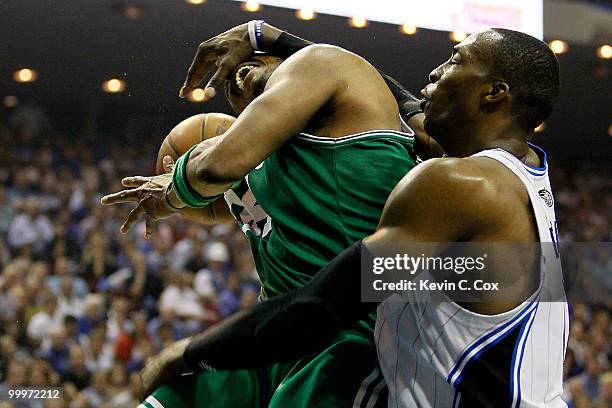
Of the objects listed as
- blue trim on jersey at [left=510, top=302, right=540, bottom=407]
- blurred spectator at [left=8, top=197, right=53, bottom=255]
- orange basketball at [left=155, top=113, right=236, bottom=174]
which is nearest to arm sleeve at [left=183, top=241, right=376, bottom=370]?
blue trim on jersey at [left=510, top=302, right=540, bottom=407]

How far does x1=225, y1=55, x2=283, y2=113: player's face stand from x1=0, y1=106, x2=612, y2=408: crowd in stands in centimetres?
177

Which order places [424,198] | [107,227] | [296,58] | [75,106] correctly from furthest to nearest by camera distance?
[107,227], [75,106], [296,58], [424,198]

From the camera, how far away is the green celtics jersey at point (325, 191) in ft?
5.39

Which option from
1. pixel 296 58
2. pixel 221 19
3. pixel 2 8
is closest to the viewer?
pixel 296 58

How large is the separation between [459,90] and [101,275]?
356cm

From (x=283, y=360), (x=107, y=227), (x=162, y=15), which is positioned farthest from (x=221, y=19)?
(x=107, y=227)

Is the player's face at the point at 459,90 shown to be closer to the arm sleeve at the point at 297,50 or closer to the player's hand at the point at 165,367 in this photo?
the arm sleeve at the point at 297,50

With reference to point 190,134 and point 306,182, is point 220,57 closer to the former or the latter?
point 190,134

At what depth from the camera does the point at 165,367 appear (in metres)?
1.45

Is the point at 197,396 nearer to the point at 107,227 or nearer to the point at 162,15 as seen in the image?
the point at 162,15

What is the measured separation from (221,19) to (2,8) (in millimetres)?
922

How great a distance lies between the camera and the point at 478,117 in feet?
4.99

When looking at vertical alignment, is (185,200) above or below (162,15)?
above

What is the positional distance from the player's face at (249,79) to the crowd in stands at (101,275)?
1765mm
